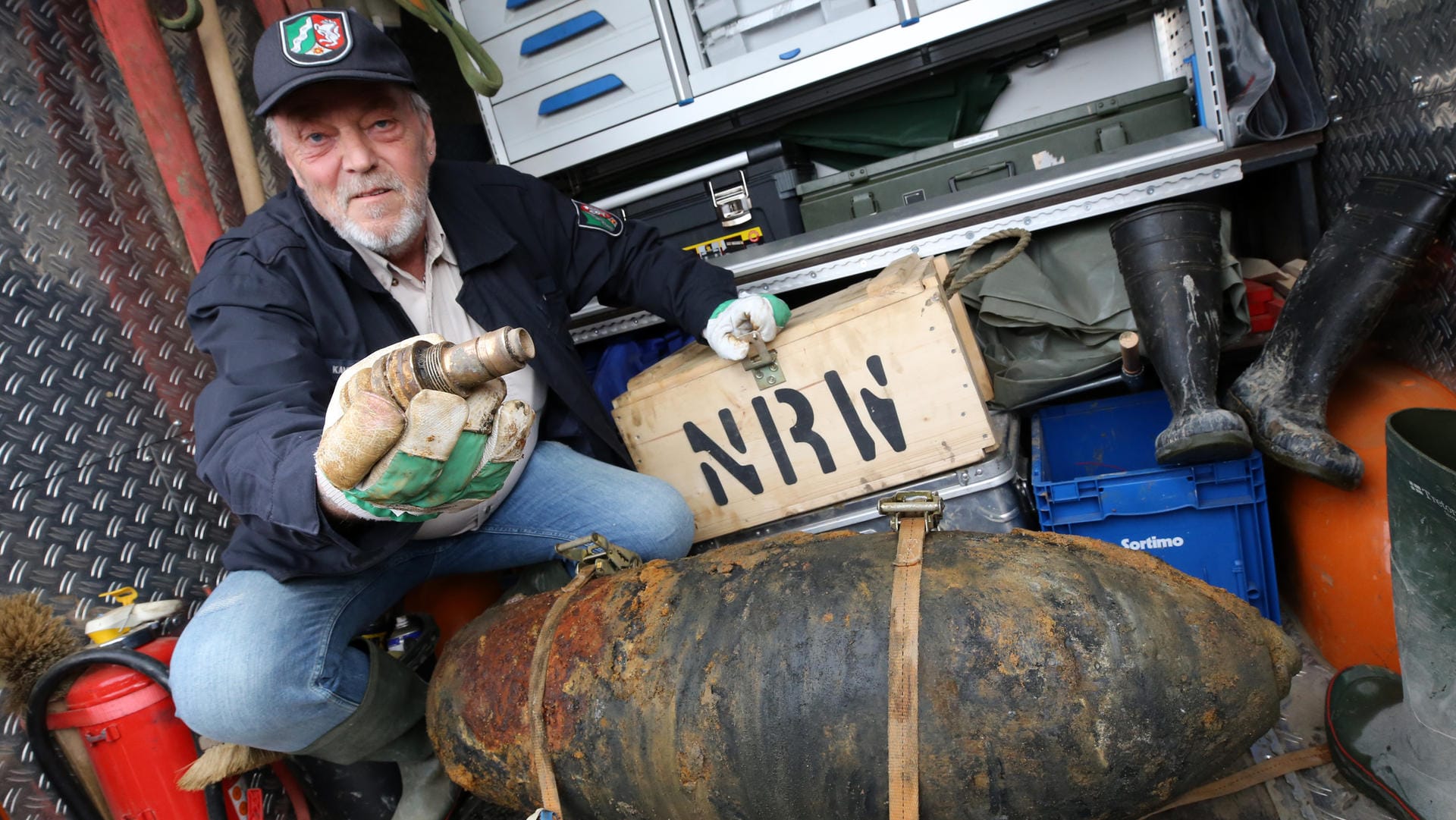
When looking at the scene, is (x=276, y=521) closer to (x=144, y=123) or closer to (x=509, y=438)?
(x=509, y=438)

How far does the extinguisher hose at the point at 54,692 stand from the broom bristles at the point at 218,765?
0.03m

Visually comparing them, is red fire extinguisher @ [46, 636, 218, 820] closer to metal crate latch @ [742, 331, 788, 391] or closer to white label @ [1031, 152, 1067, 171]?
metal crate latch @ [742, 331, 788, 391]

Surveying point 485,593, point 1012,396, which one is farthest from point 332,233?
point 1012,396

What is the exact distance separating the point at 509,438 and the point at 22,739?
4.22 feet

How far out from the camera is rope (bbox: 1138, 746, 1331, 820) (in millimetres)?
1333

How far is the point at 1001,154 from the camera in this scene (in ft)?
8.06

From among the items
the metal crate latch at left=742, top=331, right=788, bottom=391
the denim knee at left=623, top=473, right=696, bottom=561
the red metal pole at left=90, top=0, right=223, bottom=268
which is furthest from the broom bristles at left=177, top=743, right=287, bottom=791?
the metal crate latch at left=742, top=331, right=788, bottom=391

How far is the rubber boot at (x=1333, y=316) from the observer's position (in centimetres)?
155

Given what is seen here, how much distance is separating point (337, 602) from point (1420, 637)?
71.9 inches

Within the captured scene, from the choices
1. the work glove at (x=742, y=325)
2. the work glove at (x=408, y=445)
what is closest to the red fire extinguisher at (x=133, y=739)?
the work glove at (x=408, y=445)

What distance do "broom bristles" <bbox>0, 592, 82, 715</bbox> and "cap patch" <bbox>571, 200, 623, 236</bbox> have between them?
141 centimetres

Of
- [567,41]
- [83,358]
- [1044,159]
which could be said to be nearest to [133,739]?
[83,358]

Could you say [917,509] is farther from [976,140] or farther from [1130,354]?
[976,140]

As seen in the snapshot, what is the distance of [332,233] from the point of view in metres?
1.73
